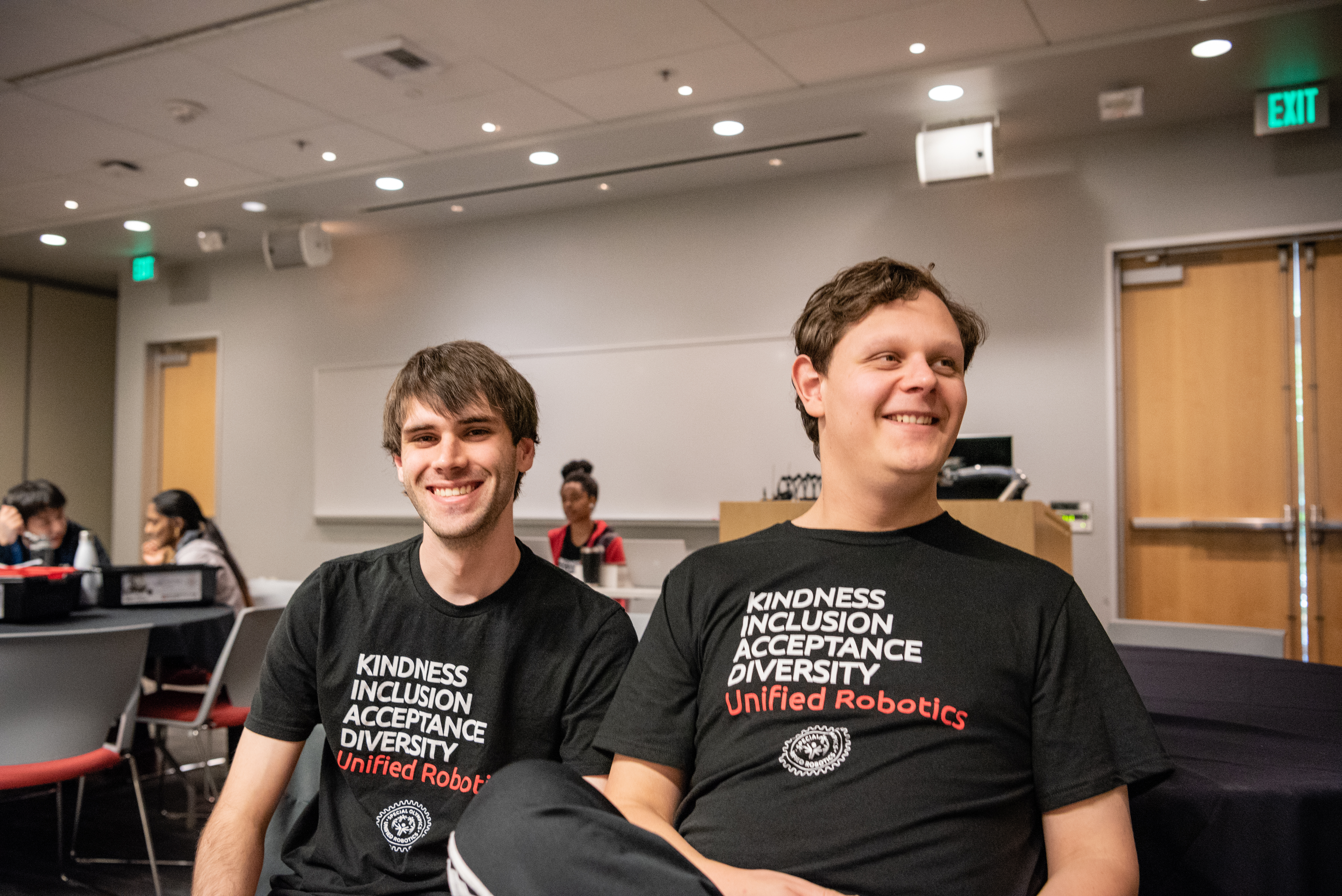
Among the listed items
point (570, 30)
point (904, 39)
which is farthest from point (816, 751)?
point (904, 39)

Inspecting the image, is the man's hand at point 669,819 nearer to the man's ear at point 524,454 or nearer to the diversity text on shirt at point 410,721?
the diversity text on shirt at point 410,721

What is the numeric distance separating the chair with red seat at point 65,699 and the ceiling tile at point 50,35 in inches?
105

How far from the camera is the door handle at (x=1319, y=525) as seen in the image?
15.7 feet

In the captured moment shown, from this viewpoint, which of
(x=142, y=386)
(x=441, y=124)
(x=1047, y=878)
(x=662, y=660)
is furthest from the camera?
(x=142, y=386)

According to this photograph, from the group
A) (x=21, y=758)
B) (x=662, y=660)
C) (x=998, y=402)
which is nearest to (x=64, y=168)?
(x=21, y=758)

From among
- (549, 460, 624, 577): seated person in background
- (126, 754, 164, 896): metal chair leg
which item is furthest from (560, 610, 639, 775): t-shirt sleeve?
(549, 460, 624, 577): seated person in background

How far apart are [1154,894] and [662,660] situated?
65 cm

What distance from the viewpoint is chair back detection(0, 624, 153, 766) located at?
2.58 meters

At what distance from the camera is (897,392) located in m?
1.23

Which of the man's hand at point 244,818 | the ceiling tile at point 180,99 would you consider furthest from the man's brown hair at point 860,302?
the ceiling tile at point 180,99

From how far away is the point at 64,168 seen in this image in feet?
18.9

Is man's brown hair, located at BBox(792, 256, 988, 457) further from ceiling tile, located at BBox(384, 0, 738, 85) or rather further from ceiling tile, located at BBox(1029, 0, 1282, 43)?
ceiling tile, located at BBox(1029, 0, 1282, 43)

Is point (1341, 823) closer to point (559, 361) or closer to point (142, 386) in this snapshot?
point (559, 361)

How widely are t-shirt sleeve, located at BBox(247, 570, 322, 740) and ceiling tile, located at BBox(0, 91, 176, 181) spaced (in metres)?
4.63
